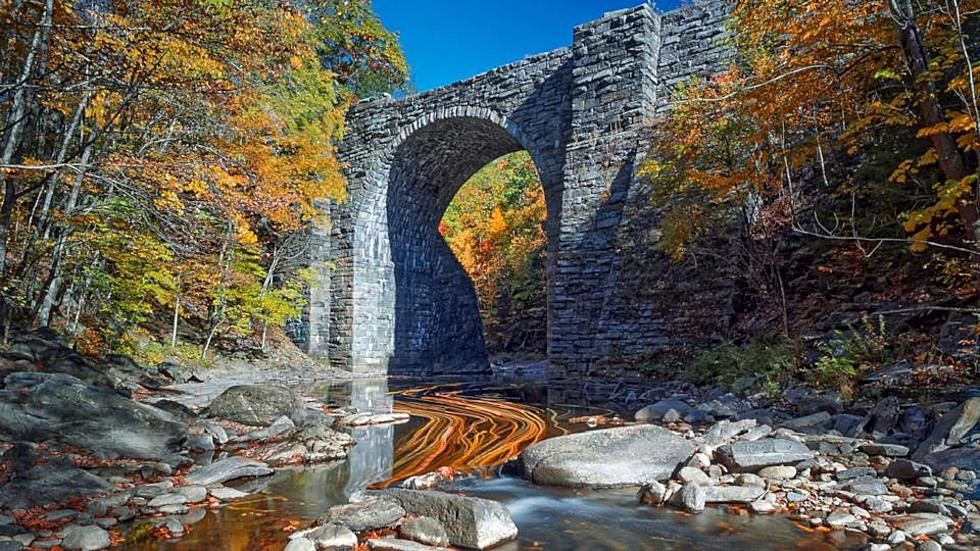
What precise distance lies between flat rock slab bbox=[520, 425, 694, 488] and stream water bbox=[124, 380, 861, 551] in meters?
0.15

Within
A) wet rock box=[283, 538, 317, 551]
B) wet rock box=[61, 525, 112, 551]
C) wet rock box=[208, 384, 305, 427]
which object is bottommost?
wet rock box=[283, 538, 317, 551]

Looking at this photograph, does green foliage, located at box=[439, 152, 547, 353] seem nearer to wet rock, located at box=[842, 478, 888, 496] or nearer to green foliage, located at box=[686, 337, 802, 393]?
green foliage, located at box=[686, 337, 802, 393]

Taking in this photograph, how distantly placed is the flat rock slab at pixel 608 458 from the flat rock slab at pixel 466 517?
1.12 meters

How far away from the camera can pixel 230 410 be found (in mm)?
6855

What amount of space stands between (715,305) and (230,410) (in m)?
7.06

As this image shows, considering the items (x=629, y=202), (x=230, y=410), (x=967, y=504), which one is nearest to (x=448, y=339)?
(x=629, y=202)

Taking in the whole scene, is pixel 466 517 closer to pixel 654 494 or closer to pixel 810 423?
pixel 654 494

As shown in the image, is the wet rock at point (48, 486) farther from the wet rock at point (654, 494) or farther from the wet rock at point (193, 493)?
the wet rock at point (654, 494)

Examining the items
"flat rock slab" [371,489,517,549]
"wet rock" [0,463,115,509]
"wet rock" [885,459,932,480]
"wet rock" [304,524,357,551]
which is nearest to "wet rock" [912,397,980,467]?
"wet rock" [885,459,932,480]

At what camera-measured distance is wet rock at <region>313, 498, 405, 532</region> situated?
346 centimetres

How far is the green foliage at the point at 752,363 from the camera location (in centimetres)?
710

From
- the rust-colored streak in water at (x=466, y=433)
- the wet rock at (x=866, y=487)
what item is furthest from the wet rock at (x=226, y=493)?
the wet rock at (x=866, y=487)

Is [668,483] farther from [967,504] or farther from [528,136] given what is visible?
[528,136]

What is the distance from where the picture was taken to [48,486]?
3.64 m
